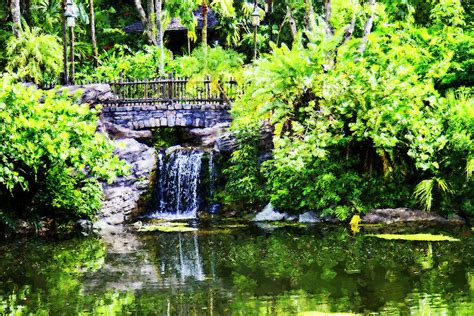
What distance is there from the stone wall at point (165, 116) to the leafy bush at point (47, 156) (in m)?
6.09

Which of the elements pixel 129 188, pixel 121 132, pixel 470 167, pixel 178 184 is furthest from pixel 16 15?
pixel 470 167

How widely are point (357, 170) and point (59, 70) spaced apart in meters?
14.5

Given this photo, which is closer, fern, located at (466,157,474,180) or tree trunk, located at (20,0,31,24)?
fern, located at (466,157,474,180)

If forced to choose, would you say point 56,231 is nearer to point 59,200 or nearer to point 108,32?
point 59,200

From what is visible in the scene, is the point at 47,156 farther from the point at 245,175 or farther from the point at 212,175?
the point at 212,175

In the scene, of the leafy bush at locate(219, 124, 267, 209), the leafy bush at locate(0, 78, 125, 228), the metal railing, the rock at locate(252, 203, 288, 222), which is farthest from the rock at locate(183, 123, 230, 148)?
the leafy bush at locate(0, 78, 125, 228)

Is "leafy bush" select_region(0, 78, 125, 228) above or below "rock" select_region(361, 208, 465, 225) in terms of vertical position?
above

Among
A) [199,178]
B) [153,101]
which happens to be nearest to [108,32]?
[153,101]

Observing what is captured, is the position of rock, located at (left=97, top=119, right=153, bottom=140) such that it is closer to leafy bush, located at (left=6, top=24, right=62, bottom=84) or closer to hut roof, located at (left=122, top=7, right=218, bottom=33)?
leafy bush, located at (left=6, top=24, right=62, bottom=84)

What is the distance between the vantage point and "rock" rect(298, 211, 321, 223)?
14.8 m

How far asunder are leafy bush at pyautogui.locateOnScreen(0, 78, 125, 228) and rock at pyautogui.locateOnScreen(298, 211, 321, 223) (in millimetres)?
4358

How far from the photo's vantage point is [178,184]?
17.8 m

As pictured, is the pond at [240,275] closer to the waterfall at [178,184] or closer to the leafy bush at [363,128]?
the leafy bush at [363,128]

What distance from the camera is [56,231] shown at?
14297mm
